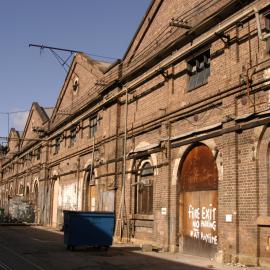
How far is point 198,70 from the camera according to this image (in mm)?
17219

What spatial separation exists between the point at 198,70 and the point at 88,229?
707 cm

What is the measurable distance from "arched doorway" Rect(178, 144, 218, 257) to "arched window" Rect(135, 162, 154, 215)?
8.66 feet

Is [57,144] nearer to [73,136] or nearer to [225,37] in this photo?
[73,136]

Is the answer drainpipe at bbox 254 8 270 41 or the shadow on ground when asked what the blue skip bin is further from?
drainpipe at bbox 254 8 270 41

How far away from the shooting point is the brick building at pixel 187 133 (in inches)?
534

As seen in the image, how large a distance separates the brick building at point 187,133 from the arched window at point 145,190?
0.04 meters

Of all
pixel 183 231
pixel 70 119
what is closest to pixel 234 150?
pixel 183 231

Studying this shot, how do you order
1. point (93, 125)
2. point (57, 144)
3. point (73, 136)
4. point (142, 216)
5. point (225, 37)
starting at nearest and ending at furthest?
point (225, 37)
point (142, 216)
point (93, 125)
point (73, 136)
point (57, 144)

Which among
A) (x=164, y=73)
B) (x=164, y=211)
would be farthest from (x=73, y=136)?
(x=164, y=211)

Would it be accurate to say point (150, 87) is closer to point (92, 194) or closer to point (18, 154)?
point (92, 194)

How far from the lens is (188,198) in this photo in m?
16.9

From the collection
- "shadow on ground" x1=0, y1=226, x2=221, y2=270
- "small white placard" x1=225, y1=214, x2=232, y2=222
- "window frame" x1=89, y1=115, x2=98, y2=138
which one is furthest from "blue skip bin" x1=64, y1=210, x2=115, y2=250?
"window frame" x1=89, y1=115, x2=98, y2=138

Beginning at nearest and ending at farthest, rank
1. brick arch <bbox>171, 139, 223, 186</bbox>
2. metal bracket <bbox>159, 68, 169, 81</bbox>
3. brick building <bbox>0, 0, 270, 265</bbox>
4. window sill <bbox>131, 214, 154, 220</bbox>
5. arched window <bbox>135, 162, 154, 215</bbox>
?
brick building <bbox>0, 0, 270, 265</bbox> → brick arch <bbox>171, 139, 223, 186</bbox> → metal bracket <bbox>159, 68, 169, 81</bbox> → window sill <bbox>131, 214, 154, 220</bbox> → arched window <bbox>135, 162, 154, 215</bbox>

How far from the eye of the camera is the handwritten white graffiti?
1527cm
